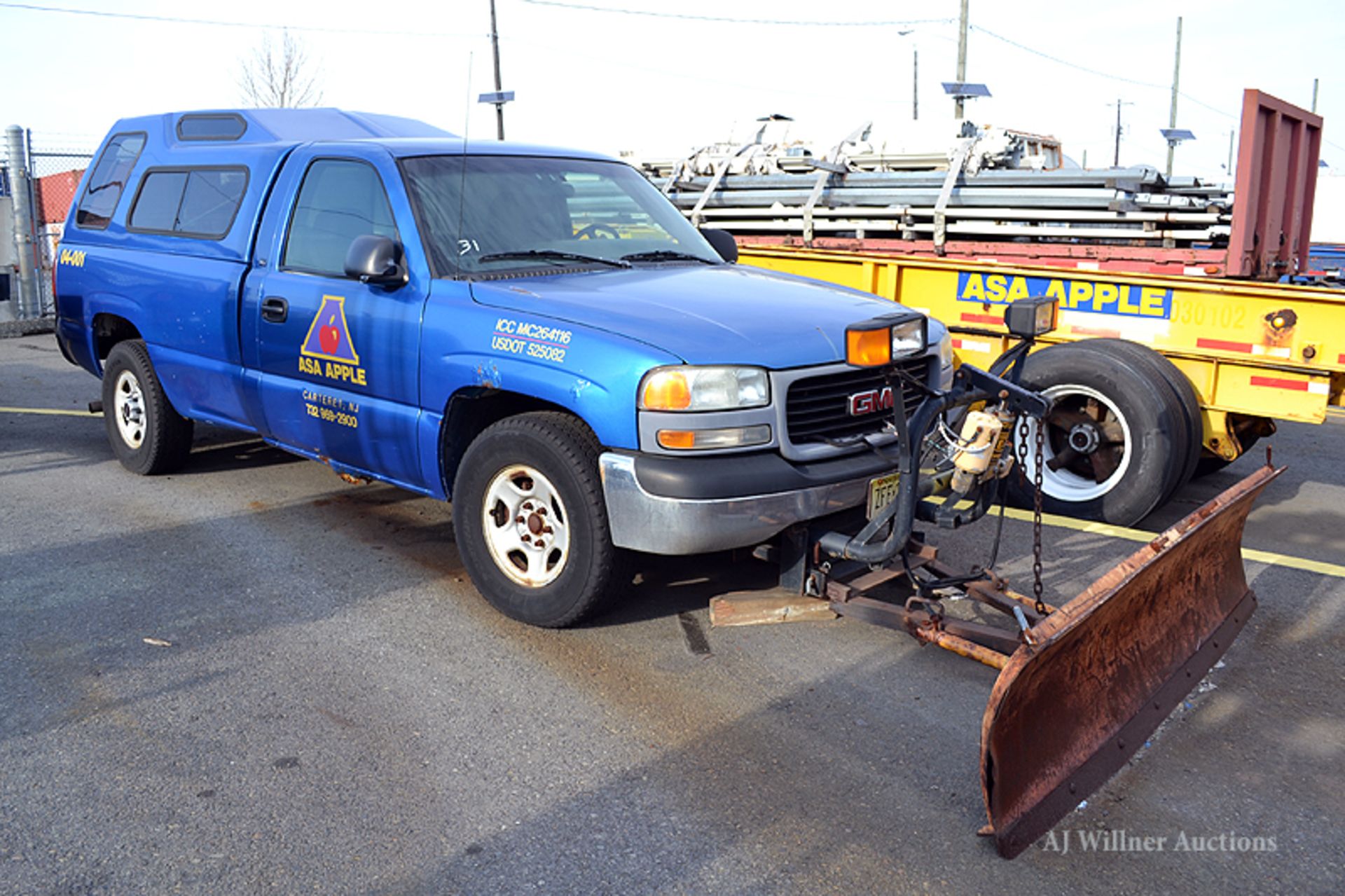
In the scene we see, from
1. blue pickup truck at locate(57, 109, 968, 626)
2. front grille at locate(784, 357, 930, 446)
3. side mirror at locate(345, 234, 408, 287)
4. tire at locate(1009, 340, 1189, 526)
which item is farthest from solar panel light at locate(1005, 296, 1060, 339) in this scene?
side mirror at locate(345, 234, 408, 287)

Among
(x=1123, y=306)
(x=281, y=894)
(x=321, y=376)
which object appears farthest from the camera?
(x=1123, y=306)

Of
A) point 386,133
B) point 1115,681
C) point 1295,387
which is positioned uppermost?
point 386,133

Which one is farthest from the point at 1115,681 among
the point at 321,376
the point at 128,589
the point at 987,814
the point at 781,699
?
the point at 128,589

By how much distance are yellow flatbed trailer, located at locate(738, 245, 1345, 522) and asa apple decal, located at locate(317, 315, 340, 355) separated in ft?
9.77

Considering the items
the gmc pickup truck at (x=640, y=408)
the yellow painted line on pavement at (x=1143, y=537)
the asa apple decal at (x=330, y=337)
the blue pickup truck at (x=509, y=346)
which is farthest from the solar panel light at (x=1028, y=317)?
the asa apple decal at (x=330, y=337)

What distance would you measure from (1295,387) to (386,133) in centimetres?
536

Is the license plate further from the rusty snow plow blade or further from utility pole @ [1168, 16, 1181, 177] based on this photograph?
utility pole @ [1168, 16, 1181, 177]

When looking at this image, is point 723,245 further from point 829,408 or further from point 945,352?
point 829,408

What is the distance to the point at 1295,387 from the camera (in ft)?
18.5

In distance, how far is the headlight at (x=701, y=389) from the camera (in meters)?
3.89

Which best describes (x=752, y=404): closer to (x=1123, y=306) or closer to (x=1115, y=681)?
(x=1115, y=681)

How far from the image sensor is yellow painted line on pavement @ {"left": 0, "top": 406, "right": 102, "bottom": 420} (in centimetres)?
881

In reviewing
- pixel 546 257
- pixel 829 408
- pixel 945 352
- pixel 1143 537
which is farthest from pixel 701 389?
pixel 1143 537

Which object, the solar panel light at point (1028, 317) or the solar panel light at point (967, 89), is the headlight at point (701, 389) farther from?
the solar panel light at point (967, 89)
